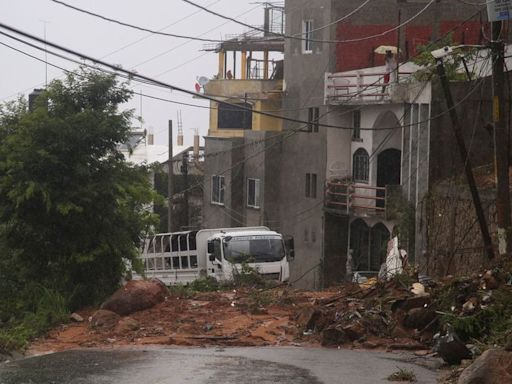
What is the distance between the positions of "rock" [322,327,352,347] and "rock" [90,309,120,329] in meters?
4.60

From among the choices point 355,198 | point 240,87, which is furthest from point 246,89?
point 355,198

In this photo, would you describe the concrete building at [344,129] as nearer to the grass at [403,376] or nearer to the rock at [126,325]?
the rock at [126,325]

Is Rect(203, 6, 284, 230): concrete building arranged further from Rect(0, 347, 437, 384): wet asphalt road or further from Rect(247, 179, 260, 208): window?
Rect(0, 347, 437, 384): wet asphalt road

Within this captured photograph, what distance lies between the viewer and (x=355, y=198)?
143ft

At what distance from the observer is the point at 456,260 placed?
27.7 m

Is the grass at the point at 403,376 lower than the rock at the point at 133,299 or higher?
lower

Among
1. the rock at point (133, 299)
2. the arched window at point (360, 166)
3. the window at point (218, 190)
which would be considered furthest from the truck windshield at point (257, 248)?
the window at point (218, 190)

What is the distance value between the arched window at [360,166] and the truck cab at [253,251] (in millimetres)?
9846

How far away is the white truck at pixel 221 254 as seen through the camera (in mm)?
35125

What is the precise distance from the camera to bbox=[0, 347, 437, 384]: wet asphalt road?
44.5 feet

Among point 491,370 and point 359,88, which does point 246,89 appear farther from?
point 491,370

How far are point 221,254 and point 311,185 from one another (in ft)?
45.2

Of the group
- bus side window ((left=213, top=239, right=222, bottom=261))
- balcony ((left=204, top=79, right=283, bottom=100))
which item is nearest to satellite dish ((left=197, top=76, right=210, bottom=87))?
balcony ((left=204, top=79, right=283, bottom=100))

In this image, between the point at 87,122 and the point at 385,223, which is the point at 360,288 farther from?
the point at 385,223
